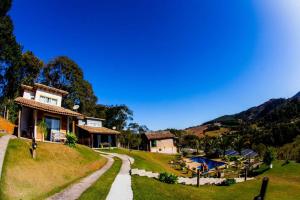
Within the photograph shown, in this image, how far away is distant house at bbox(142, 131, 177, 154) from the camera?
70375 mm

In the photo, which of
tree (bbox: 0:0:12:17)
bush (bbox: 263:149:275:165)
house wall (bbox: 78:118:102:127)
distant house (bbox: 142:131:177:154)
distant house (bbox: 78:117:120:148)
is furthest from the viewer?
distant house (bbox: 142:131:177:154)

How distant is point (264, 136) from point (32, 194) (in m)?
60.8

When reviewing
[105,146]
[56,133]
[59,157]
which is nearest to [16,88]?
[105,146]

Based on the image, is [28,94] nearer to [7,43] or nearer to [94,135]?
[7,43]

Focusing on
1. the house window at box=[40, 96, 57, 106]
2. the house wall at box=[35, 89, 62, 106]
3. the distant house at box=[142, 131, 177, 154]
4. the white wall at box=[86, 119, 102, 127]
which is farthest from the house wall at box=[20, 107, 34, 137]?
the distant house at box=[142, 131, 177, 154]

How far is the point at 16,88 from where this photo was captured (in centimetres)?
4934

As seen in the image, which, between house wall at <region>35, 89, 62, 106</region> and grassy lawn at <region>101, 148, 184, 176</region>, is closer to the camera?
grassy lawn at <region>101, 148, 184, 176</region>

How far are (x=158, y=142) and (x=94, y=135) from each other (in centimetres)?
2338

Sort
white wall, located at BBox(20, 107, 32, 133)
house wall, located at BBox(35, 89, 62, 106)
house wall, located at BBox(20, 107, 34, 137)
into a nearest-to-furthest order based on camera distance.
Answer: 1. house wall, located at BBox(20, 107, 34, 137)
2. white wall, located at BBox(20, 107, 32, 133)
3. house wall, located at BBox(35, 89, 62, 106)

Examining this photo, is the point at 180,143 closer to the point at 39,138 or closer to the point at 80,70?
the point at 80,70

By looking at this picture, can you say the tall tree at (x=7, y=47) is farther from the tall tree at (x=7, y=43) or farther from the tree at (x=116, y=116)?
the tree at (x=116, y=116)

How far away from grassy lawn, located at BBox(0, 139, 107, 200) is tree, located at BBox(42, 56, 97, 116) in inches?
1560

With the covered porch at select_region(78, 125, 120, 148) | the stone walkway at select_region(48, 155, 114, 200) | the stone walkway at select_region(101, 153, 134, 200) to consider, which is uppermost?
the covered porch at select_region(78, 125, 120, 148)

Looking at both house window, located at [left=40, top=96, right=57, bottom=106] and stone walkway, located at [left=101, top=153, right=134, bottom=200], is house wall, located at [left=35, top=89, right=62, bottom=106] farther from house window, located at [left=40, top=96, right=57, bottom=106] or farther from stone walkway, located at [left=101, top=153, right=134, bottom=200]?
stone walkway, located at [left=101, top=153, right=134, bottom=200]
